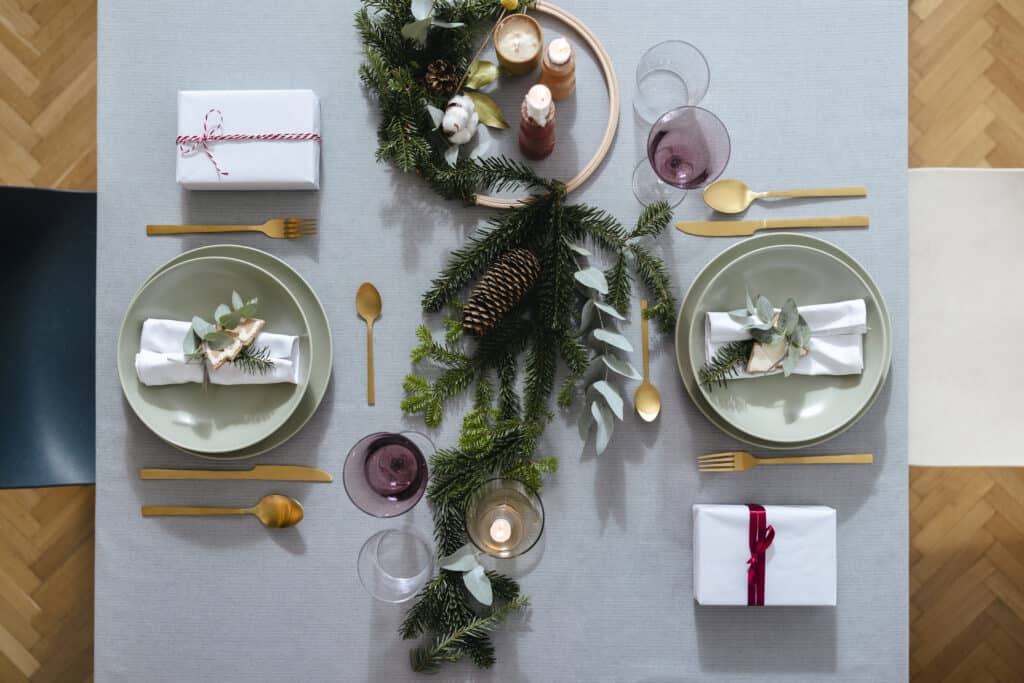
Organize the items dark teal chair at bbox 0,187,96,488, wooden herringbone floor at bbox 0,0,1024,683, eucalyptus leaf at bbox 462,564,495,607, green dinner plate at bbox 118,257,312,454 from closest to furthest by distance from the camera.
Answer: eucalyptus leaf at bbox 462,564,495,607 < green dinner plate at bbox 118,257,312,454 < dark teal chair at bbox 0,187,96,488 < wooden herringbone floor at bbox 0,0,1024,683

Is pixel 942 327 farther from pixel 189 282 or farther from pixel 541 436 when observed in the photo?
pixel 189 282

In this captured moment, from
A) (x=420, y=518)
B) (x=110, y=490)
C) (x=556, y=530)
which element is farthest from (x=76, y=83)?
(x=556, y=530)

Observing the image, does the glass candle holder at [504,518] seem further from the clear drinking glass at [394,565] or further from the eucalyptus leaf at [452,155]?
the eucalyptus leaf at [452,155]

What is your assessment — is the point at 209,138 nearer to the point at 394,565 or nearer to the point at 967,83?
the point at 394,565

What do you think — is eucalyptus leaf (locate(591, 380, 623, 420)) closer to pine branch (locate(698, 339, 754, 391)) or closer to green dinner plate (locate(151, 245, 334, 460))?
pine branch (locate(698, 339, 754, 391))

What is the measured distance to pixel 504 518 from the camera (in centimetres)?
92

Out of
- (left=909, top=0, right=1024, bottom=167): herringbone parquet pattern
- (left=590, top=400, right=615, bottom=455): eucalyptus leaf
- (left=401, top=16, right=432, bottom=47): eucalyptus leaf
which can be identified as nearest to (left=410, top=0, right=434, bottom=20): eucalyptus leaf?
(left=401, top=16, right=432, bottom=47): eucalyptus leaf

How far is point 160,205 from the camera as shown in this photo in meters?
1.04

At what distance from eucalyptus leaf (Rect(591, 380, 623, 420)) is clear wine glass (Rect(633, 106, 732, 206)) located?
0.30m

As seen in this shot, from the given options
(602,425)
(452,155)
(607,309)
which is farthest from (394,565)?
(452,155)

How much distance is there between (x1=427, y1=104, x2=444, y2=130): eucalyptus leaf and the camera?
3.14 ft

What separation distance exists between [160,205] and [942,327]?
1.31 metres

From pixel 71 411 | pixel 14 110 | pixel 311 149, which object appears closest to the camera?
pixel 311 149

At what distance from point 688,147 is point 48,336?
109 centimetres
